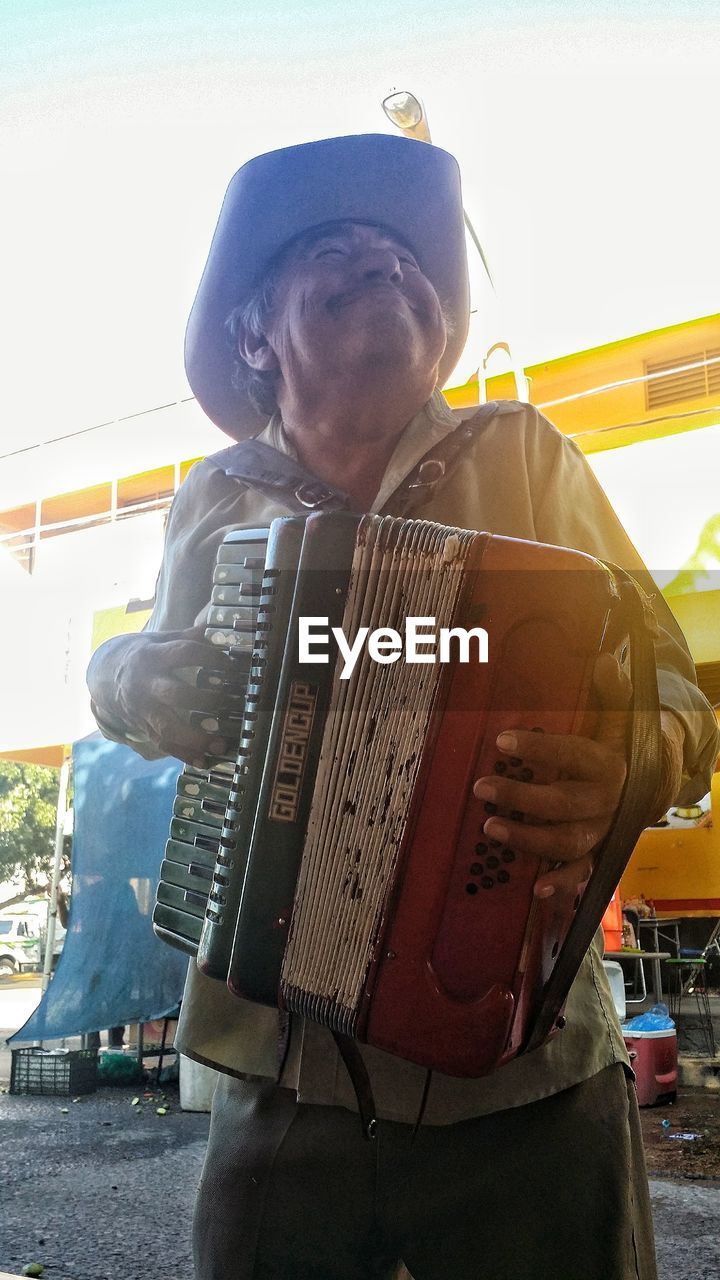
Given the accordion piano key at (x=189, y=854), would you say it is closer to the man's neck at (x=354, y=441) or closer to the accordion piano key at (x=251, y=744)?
the accordion piano key at (x=251, y=744)

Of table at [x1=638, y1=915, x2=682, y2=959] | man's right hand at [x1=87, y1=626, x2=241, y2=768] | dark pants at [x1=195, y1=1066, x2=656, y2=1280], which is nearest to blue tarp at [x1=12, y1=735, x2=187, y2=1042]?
table at [x1=638, y1=915, x2=682, y2=959]

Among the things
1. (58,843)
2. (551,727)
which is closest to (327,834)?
(551,727)

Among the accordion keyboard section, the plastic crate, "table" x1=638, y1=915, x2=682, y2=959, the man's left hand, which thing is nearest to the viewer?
the man's left hand

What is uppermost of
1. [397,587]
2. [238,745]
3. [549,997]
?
[397,587]

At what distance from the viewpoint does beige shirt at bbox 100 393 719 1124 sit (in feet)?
3.72

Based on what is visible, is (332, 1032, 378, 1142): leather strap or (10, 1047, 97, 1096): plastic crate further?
(10, 1047, 97, 1096): plastic crate

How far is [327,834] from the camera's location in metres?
1.07

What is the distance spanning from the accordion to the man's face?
17.9 inches

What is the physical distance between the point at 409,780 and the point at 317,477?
62cm

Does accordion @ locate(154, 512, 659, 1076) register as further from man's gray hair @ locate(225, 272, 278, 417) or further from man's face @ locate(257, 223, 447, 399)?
man's gray hair @ locate(225, 272, 278, 417)

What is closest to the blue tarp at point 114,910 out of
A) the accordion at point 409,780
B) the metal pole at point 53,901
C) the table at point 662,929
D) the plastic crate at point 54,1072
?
the plastic crate at point 54,1072

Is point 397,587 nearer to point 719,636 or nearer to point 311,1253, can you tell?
point 311,1253

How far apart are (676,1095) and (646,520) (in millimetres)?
3667

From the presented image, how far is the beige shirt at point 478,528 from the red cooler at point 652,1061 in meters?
5.13
